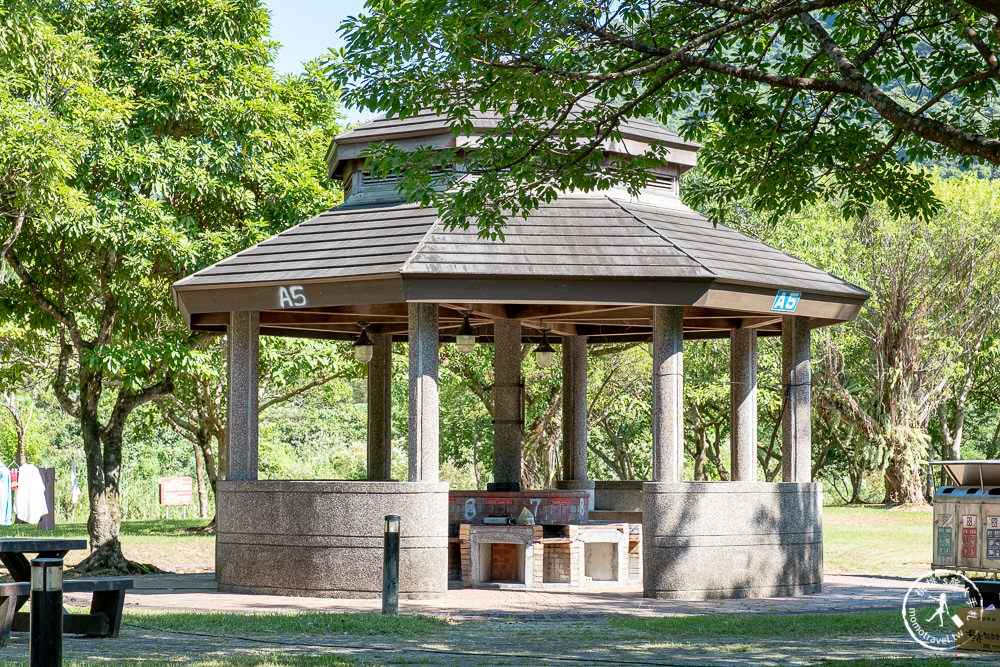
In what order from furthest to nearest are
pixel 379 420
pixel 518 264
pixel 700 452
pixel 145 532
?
pixel 700 452
pixel 145 532
pixel 379 420
pixel 518 264

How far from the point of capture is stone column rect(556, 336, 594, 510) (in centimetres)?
1895

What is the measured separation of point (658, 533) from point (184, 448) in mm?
50871

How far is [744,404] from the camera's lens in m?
16.3

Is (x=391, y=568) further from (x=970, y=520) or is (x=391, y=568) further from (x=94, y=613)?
(x=970, y=520)

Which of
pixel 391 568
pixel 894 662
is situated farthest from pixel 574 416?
pixel 894 662

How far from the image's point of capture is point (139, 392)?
2020 centimetres

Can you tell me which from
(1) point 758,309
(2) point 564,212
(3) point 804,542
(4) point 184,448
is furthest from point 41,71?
(4) point 184,448

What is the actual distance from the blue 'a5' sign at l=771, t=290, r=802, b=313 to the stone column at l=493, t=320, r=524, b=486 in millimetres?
4601

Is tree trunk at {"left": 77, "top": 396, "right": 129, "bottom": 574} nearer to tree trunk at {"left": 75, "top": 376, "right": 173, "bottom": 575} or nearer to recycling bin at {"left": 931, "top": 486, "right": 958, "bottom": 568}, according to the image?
tree trunk at {"left": 75, "top": 376, "right": 173, "bottom": 575}

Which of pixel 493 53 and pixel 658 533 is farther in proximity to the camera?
pixel 658 533

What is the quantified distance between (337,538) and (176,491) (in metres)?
29.4

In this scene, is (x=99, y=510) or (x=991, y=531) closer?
(x=991, y=531)

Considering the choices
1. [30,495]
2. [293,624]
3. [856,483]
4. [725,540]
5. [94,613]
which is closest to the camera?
[94,613]

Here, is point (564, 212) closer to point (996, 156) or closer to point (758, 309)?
point (758, 309)
